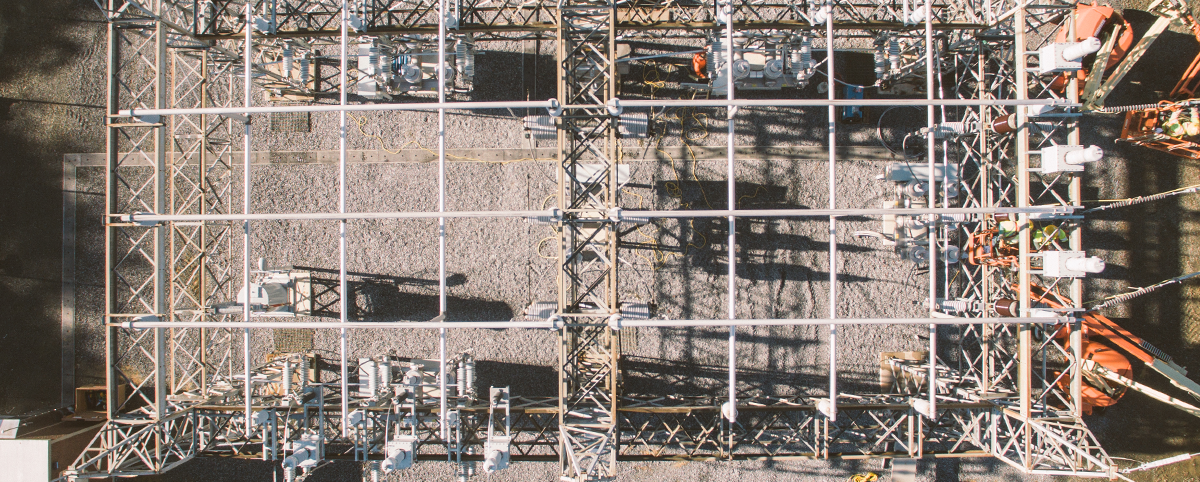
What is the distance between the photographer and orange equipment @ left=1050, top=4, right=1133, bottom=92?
9.23m

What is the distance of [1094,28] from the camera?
9.33 meters

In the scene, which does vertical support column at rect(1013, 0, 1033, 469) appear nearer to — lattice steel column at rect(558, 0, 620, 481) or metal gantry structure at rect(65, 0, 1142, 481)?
metal gantry structure at rect(65, 0, 1142, 481)

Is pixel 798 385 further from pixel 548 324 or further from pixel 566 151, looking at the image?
pixel 566 151

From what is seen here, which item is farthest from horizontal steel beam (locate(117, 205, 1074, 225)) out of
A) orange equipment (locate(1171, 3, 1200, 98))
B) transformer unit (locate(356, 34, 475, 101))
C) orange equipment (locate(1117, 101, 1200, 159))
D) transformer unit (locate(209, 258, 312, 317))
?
orange equipment (locate(1171, 3, 1200, 98))

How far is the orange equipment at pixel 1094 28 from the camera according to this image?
9.23 meters

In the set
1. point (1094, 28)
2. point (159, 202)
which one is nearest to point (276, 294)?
point (159, 202)

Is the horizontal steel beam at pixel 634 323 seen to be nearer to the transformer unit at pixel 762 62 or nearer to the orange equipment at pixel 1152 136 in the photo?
the transformer unit at pixel 762 62

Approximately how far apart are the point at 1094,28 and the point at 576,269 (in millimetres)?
10918

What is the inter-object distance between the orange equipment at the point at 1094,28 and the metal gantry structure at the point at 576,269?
26 centimetres

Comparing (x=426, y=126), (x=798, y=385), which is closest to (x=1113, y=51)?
(x=798, y=385)

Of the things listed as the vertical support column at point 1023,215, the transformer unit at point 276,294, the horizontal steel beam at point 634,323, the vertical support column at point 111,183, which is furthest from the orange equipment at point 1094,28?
the vertical support column at point 111,183

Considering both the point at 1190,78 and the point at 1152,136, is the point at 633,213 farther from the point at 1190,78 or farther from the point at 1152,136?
the point at 1190,78

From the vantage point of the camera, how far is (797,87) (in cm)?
1130

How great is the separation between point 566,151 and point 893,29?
22.2ft
